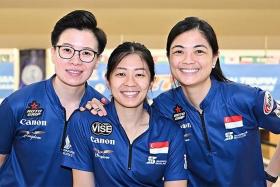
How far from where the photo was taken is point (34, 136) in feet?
5.16

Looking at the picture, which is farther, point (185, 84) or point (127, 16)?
point (127, 16)

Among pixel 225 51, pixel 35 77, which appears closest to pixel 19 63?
pixel 35 77

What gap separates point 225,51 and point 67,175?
249cm

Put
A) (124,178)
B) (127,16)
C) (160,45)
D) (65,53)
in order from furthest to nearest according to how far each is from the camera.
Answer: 1. (160,45)
2. (127,16)
3. (65,53)
4. (124,178)

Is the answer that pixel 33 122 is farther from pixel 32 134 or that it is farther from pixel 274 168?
pixel 274 168

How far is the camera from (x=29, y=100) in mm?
1565

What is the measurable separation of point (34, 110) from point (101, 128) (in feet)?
0.97

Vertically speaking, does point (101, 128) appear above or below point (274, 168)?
above

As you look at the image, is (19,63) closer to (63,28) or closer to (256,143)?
(63,28)

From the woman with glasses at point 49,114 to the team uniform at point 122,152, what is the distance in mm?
120

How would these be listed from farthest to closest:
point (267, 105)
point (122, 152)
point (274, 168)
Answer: point (274, 168) < point (267, 105) < point (122, 152)

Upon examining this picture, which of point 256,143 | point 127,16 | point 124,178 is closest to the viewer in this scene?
point 124,178

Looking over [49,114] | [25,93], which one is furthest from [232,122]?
[25,93]

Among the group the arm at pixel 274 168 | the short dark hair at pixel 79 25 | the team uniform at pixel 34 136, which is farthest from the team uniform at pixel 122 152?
the arm at pixel 274 168
